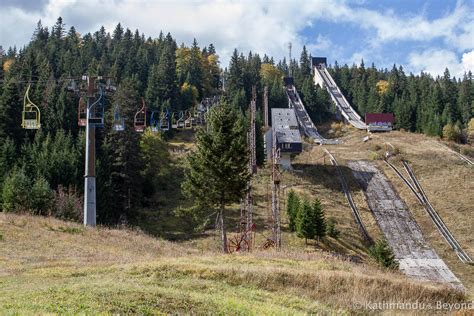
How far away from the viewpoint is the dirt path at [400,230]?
4688 cm

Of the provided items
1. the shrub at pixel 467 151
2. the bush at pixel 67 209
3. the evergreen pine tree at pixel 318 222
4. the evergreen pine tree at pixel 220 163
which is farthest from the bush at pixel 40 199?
the shrub at pixel 467 151

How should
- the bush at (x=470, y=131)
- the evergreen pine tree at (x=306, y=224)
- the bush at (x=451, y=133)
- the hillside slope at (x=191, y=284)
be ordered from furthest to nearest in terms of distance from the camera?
the bush at (x=470, y=131) < the bush at (x=451, y=133) < the evergreen pine tree at (x=306, y=224) < the hillside slope at (x=191, y=284)

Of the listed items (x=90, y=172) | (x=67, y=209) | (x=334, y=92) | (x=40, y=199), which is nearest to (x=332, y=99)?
(x=334, y=92)

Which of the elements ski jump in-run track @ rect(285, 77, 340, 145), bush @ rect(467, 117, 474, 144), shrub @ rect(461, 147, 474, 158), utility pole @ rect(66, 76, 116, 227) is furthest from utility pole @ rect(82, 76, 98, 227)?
bush @ rect(467, 117, 474, 144)

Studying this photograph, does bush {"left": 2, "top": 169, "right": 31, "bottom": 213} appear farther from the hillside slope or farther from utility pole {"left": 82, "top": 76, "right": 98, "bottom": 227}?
the hillside slope

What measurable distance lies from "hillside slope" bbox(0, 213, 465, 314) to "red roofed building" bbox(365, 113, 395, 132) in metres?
96.4

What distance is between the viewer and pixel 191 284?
50.1 feet

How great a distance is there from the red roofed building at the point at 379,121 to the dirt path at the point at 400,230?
113ft

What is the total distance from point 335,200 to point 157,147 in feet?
85.3

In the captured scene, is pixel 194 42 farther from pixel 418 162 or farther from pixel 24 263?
pixel 24 263

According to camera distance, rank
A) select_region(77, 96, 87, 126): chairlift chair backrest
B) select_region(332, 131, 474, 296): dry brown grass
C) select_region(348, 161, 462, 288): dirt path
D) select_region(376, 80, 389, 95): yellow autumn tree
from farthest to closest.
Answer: select_region(376, 80, 389, 95): yellow autumn tree → select_region(332, 131, 474, 296): dry brown grass → select_region(348, 161, 462, 288): dirt path → select_region(77, 96, 87, 126): chairlift chair backrest

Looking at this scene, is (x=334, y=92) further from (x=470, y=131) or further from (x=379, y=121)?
(x=470, y=131)

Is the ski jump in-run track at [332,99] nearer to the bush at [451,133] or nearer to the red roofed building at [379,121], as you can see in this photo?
the red roofed building at [379,121]

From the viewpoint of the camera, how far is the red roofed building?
376 feet
